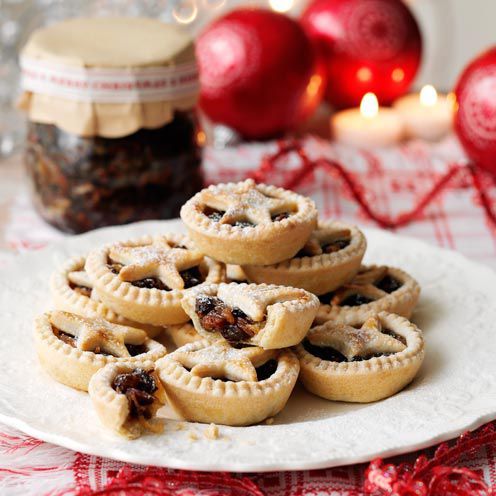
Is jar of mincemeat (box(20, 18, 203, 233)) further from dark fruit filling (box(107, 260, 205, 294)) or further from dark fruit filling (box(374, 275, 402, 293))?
dark fruit filling (box(374, 275, 402, 293))

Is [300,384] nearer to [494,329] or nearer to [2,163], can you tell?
[494,329]

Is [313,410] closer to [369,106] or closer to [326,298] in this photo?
[326,298]

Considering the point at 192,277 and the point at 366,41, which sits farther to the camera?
the point at 366,41

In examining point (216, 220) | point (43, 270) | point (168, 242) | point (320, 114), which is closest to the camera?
point (216, 220)

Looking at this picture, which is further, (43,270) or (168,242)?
(43,270)

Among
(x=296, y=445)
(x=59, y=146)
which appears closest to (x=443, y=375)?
(x=296, y=445)

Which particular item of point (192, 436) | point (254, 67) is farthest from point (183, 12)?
point (192, 436)
